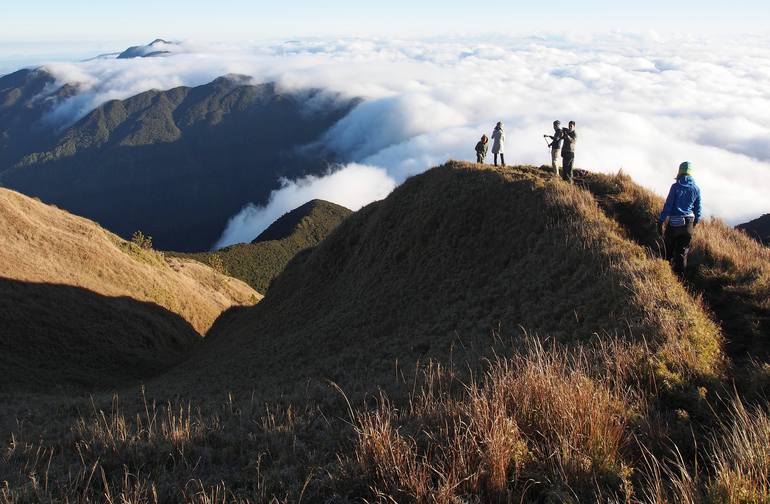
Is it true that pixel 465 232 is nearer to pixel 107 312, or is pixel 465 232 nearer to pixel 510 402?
pixel 510 402

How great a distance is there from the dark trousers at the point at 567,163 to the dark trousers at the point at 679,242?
9111mm

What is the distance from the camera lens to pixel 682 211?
11.5 meters

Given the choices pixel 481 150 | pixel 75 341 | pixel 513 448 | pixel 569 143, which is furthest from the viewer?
pixel 75 341

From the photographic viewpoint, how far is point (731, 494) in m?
3.56

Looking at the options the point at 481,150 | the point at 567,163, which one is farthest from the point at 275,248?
the point at 567,163

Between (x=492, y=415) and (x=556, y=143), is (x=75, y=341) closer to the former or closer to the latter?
(x=556, y=143)

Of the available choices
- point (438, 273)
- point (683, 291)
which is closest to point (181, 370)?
point (438, 273)

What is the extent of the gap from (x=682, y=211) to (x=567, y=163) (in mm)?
9911

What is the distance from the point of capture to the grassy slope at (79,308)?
2611 cm

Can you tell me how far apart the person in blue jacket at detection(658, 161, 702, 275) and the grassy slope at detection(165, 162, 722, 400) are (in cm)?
74

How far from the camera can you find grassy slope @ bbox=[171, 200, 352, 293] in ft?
421

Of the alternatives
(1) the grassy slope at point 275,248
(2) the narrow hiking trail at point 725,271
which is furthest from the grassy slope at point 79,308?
(1) the grassy slope at point 275,248

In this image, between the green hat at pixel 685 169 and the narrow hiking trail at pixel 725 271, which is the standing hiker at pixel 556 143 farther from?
the green hat at pixel 685 169

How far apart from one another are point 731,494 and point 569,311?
733cm
